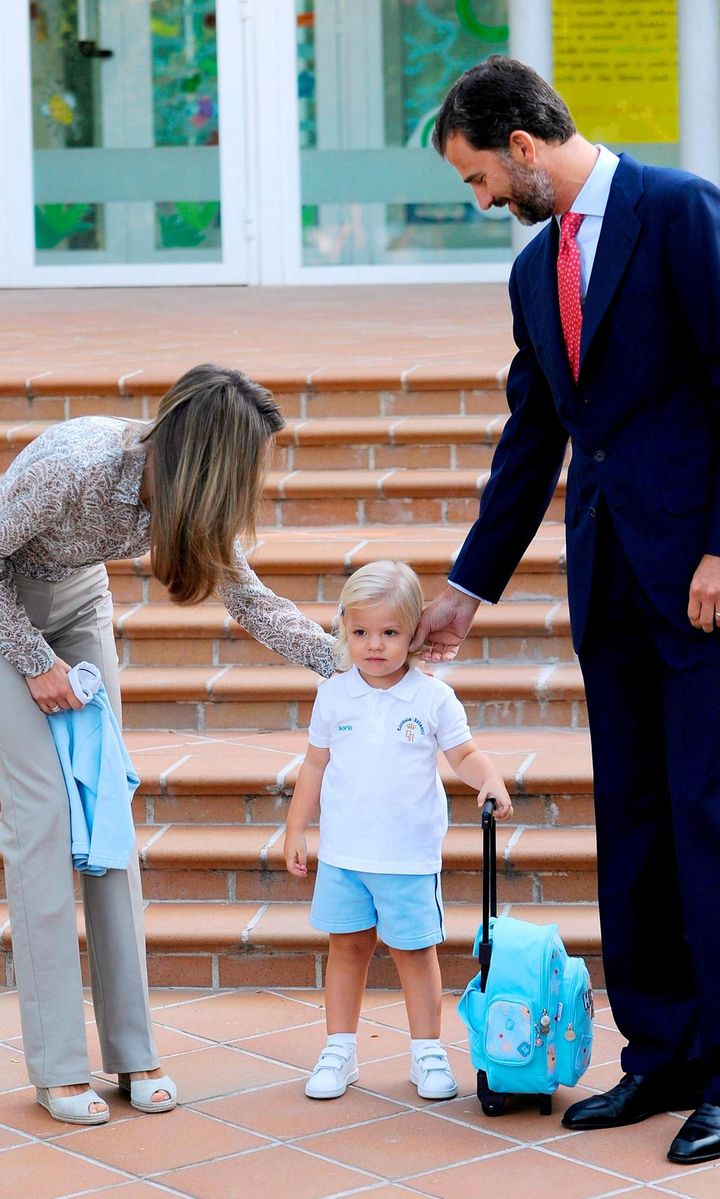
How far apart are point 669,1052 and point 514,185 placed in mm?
1592

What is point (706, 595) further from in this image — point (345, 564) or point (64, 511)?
point (345, 564)

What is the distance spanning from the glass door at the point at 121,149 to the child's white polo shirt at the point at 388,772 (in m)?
8.34

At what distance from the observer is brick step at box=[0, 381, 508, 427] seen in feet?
19.5

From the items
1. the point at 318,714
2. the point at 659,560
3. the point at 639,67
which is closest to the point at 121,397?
the point at 318,714

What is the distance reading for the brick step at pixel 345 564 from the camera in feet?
16.5

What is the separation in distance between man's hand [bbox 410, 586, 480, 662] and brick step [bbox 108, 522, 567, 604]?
1.71 m

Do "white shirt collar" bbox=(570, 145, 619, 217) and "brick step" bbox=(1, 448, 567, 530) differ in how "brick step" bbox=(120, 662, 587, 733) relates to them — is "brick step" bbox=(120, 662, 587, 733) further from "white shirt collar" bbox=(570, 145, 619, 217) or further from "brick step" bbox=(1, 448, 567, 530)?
"white shirt collar" bbox=(570, 145, 619, 217)

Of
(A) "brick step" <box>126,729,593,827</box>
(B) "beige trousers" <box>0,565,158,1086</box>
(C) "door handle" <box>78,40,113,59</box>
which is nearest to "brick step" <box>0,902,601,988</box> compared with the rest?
(A) "brick step" <box>126,729,593,827</box>

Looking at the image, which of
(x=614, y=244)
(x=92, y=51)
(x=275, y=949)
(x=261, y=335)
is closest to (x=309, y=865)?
(x=275, y=949)

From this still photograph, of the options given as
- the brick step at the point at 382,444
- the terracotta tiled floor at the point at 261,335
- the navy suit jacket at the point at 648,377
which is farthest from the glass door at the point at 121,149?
the navy suit jacket at the point at 648,377

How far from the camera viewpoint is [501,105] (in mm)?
2801

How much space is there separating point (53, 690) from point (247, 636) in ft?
6.08

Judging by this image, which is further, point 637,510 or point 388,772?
point 388,772

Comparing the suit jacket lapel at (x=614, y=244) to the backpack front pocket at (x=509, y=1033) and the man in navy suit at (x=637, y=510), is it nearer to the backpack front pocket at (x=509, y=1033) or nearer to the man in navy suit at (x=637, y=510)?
the man in navy suit at (x=637, y=510)
